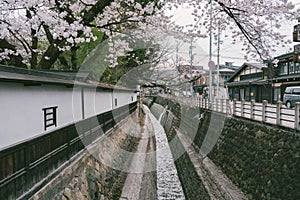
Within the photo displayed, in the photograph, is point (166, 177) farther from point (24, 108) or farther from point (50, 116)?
point (24, 108)

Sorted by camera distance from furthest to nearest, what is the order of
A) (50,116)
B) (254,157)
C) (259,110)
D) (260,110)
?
(259,110), (260,110), (254,157), (50,116)

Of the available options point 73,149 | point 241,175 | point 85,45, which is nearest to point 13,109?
point 73,149

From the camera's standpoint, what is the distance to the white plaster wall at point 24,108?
→ 245 inches

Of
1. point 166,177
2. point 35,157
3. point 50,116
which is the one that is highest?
Answer: point 50,116

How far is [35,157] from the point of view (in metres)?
6.00

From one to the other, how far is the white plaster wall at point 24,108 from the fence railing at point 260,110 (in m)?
8.35

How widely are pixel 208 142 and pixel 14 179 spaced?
42.5ft

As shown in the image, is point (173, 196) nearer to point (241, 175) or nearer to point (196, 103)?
point (241, 175)

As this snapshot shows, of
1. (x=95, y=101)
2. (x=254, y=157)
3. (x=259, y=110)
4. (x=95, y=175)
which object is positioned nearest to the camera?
(x=254, y=157)

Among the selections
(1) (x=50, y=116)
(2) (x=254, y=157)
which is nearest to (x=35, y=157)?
(1) (x=50, y=116)

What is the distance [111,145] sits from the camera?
14.9 meters

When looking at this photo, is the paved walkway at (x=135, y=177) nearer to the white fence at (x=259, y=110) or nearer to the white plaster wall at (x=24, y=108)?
the white plaster wall at (x=24, y=108)

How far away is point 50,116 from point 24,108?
6.59 feet

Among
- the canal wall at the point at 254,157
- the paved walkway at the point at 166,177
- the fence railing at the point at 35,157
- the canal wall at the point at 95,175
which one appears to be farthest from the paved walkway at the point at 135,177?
→ the fence railing at the point at 35,157
